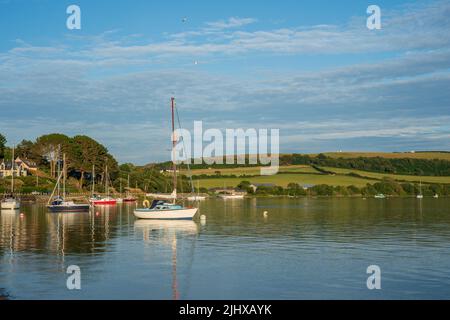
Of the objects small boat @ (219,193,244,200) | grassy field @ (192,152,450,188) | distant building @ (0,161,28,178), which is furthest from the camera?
grassy field @ (192,152,450,188)

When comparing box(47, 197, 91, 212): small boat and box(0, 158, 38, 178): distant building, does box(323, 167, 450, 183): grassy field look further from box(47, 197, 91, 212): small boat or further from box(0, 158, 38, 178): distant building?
box(47, 197, 91, 212): small boat

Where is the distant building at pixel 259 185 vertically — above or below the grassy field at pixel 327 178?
below

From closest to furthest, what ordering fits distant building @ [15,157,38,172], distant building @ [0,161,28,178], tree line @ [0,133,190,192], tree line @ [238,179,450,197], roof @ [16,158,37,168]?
tree line @ [0,133,190,192]
distant building @ [0,161,28,178]
distant building @ [15,157,38,172]
roof @ [16,158,37,168]
tree line @ [238,179,450,197]

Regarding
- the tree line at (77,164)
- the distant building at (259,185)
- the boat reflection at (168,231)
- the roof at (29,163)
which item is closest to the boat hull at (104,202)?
the tree line at (77,164)

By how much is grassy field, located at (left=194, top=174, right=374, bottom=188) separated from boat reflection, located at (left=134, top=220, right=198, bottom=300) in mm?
130237

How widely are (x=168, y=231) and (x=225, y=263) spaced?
19410 mm

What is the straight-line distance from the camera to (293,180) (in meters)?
190

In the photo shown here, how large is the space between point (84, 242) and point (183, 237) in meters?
7.41

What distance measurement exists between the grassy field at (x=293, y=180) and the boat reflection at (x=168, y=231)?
427 feet

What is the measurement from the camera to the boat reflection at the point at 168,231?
37.9m

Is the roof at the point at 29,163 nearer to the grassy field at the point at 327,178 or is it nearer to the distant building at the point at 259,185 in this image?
the grassy field at the point at 327,178

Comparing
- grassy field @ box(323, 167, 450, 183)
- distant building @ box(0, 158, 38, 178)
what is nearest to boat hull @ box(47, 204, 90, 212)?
distant building @ box(0, 158, 38, 178)

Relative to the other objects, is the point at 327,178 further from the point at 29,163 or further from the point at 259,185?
the point at 29,163

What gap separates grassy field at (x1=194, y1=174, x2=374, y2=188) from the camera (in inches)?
Answer: 7202
